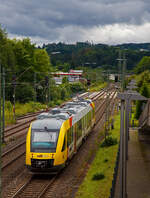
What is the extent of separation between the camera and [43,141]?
17031 millimetres

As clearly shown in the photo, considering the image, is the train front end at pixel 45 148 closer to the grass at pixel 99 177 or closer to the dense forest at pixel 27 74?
the grass at pixel 99 177

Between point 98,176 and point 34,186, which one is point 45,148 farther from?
point 98,176

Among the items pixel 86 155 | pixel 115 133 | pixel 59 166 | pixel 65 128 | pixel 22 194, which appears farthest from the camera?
pixel 115 133

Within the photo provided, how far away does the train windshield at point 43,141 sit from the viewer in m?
16.8

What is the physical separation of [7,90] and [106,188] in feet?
154

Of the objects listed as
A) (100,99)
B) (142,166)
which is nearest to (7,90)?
(100,99)

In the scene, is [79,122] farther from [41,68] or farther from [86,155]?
[41,68]

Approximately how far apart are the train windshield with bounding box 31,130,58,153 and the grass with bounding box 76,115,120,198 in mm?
2555

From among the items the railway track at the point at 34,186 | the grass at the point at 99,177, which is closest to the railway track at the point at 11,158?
the railway track at the point at 34,186

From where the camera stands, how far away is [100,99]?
73562mm

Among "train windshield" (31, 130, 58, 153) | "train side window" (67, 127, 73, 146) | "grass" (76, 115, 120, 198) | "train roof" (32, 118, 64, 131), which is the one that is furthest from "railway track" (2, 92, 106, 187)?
"grass" (76, 115, 120, 198)

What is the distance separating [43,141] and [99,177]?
11.6 feet

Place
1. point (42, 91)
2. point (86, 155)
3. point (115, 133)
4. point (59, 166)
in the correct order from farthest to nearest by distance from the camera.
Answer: point (42, 91)
point (115, 133)
point (86, 155)
point (59, 166)

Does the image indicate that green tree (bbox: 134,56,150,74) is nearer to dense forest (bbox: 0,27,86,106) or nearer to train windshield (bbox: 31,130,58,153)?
dense forest (bbox: 0,27,86,106)
